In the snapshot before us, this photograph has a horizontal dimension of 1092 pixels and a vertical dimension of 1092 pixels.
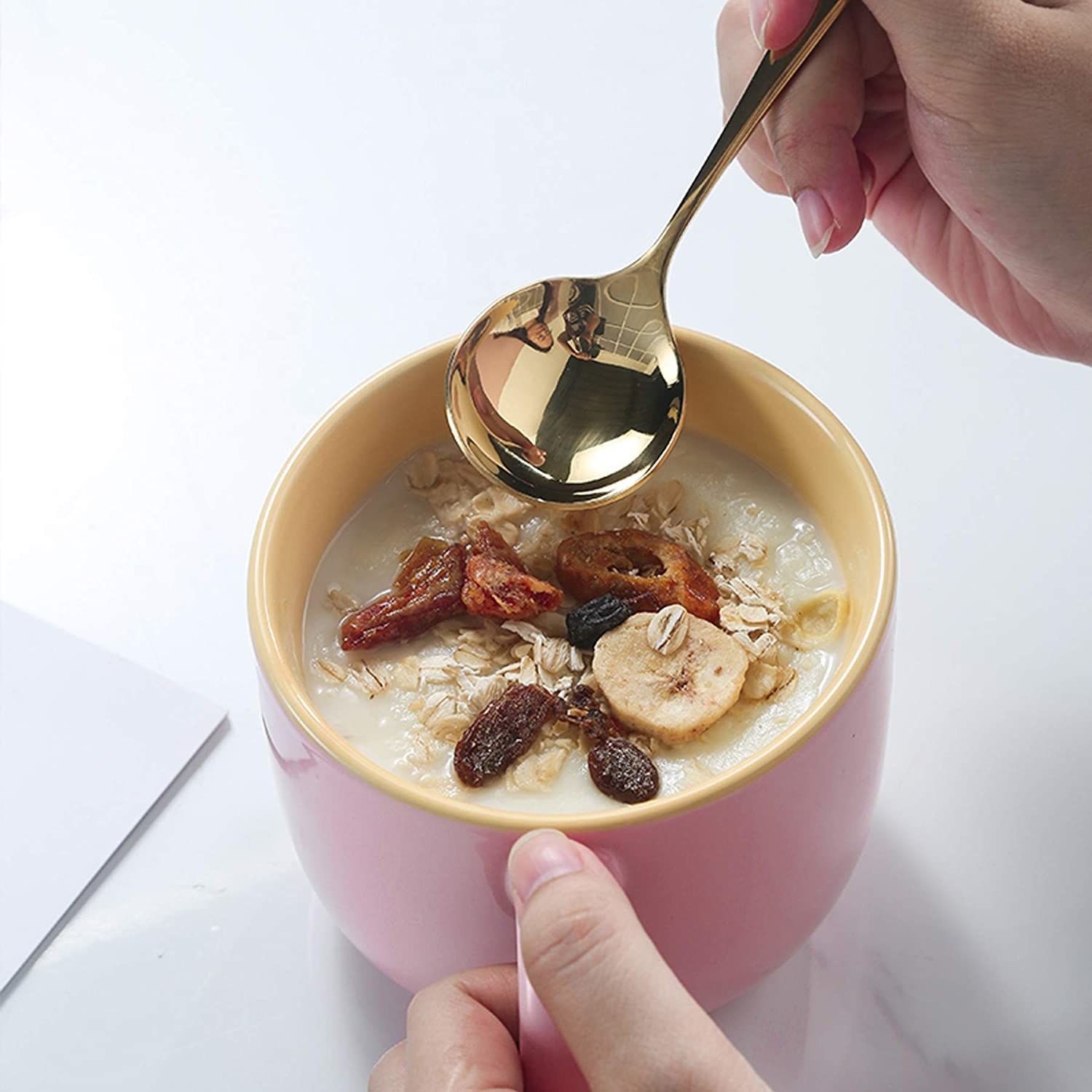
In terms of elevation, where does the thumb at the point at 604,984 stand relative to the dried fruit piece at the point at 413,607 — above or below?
below

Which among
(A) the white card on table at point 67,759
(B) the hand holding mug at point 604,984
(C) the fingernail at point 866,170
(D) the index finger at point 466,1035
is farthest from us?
(C) the fingernail at point 866,170

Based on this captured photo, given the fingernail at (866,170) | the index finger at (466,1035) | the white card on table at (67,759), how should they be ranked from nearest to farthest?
1. the index finger at (466,1035)
2. the white card on table at (67,759)
3. the fingernail at (866,170)

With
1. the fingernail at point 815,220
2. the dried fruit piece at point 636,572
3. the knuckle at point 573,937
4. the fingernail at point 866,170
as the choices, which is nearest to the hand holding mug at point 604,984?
the knuckle at point 573,937

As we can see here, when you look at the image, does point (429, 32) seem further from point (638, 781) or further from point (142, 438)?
point (638, 781)

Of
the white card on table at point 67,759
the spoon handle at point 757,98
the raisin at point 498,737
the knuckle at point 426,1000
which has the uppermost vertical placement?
the spoon handle at point 757,98

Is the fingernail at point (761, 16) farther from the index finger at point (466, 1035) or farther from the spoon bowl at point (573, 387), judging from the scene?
the index finger at point (466, 1035)

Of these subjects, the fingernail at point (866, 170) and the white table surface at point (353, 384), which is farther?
the fingernail at point (866, 170)

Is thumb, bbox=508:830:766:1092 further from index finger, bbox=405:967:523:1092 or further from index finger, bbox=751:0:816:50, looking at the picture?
index finger, bbox=751:0:816:50
